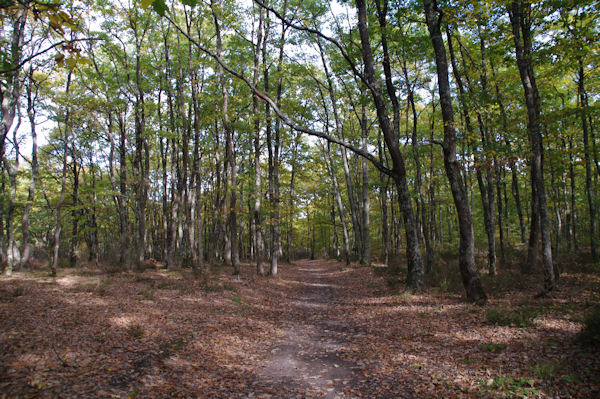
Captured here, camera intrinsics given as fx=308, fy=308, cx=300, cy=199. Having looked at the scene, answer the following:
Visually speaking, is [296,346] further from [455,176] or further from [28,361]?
[455,176]

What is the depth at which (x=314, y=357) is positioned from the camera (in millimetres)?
5871

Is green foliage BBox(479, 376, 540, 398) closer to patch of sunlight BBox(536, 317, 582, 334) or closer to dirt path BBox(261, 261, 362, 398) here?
dirt path BBox(261, 261, 362, 398)

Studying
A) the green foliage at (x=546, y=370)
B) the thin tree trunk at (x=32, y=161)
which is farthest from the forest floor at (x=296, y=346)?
the thin tree trunk at (x=32, y=161)

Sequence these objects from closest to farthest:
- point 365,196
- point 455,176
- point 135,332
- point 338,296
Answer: point 135,332
point 455,176
point 338,296
point 365,196

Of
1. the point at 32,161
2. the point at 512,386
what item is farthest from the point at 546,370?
the point at 32,161

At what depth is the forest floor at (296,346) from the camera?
4191 mm

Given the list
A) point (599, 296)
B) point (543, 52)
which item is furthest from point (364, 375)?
point (543, 52)

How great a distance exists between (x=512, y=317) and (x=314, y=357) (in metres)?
4.35

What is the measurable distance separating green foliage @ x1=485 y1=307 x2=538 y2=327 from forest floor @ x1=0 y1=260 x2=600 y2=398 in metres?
0.04

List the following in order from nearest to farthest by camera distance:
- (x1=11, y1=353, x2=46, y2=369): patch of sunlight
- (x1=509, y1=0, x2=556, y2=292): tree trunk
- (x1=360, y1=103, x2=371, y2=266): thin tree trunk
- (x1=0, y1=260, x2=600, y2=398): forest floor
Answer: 1. (x1=0, y1=260, x2=600, y2=398): forest floor
2. (x1=11, y1=353, x2=46, y2=369): patch of sunlight
3. (x1=509, y1=0, x2=556, y2=292): tree trunk
4. (x1=360, y1=103, x2=371, y2=266): thin tree trunk

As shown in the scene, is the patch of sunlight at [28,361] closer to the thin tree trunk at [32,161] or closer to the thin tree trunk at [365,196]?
the thin tree trunk at [32,161]

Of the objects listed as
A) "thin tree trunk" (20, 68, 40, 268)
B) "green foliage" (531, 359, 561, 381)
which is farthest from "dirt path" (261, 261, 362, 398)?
"thin tree trunk" (20, 68, 40, 268)

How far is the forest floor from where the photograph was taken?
4191 millimetres

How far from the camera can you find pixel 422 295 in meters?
10.1
